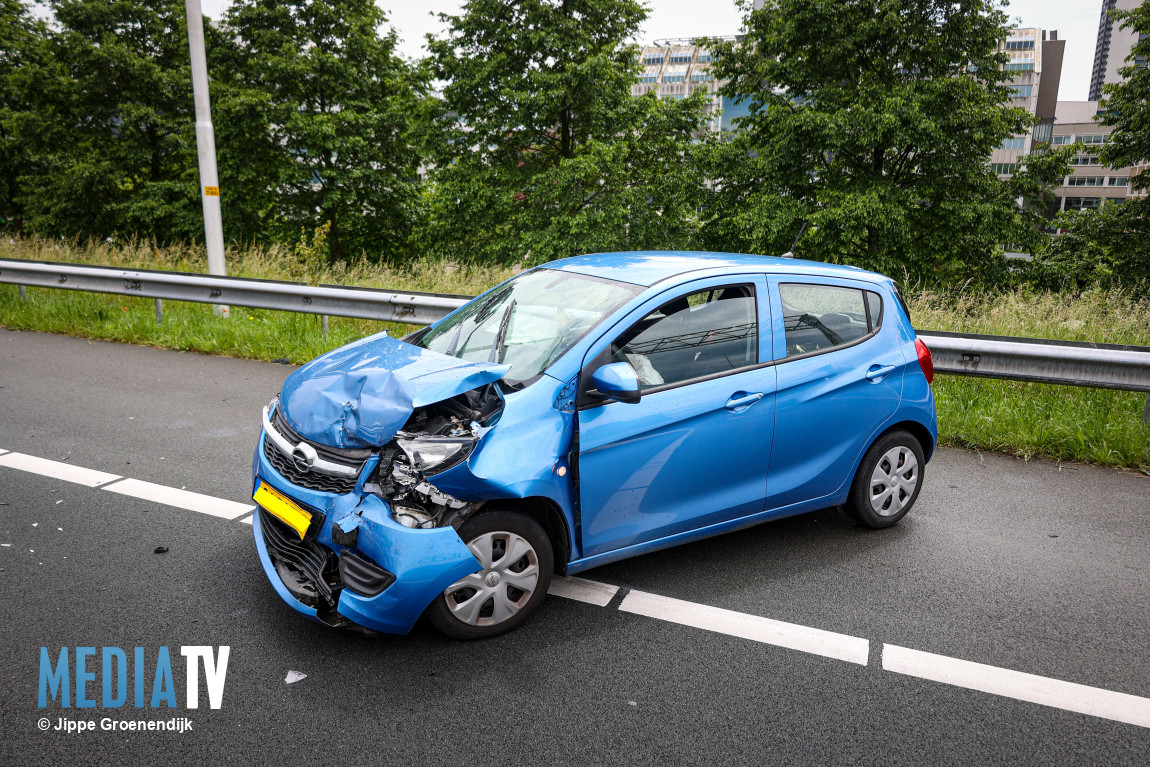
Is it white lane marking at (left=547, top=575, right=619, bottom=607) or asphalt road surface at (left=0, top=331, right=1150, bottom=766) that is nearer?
asphalt road surface at (left=0, top=331, right=1150, bottom=766)

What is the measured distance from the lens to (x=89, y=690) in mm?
2699

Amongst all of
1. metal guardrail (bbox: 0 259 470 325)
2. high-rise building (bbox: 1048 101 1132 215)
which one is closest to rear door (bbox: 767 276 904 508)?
metal guardrail (bbox: 0 259 470 325)

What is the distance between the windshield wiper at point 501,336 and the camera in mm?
3562

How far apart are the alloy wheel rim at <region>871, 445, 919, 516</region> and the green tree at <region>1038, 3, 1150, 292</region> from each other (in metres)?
21.2

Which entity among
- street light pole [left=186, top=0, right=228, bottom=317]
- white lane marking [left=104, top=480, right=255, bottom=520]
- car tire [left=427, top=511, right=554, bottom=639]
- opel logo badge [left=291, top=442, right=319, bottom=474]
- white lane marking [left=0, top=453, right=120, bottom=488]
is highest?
street light pole [left=186, top=0, right=228, bottom=317]

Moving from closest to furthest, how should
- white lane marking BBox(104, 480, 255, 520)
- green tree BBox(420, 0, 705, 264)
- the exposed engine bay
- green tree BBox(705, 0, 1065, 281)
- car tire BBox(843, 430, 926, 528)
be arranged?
the exposed engine bay, car tire BBox(843, 430, 926, 528), white lane marking BBox(104, 480, 255, 520), green tree BBox(705, 0, 1065, 281), green tree BBox(420, 0, 705, 264)

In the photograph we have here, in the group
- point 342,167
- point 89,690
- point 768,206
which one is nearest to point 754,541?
point 89,690

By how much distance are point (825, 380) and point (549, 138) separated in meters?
22.5

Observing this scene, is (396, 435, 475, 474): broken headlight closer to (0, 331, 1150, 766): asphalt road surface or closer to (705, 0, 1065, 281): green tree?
(0, 331, 1150, 766): asphalt road surface

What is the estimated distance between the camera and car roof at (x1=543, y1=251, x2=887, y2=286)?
3.77 m

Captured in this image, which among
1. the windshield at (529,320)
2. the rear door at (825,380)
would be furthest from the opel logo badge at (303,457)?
the rear door at (825,380)

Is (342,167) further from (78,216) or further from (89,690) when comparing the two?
(89,690)

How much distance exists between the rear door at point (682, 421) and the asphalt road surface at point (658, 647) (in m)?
0.41

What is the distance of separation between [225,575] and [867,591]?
312cm
